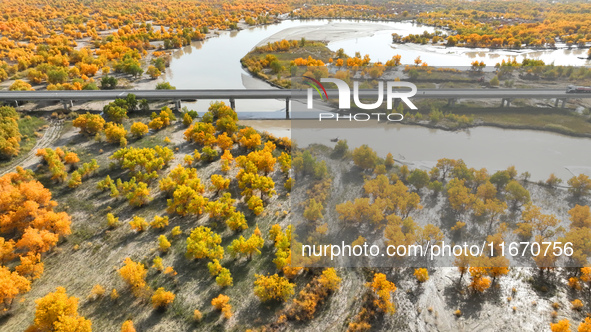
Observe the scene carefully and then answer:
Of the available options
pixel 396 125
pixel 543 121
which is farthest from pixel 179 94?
pixel 543 121

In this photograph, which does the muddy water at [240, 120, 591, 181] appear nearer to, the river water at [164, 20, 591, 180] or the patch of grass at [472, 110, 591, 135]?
the river water at [164, 20, 591, 180]

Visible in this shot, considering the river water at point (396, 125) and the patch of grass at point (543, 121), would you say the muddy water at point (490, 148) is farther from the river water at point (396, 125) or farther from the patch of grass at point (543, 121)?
the patch of grass at point (543, 121)

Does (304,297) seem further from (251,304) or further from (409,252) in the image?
(409,252)

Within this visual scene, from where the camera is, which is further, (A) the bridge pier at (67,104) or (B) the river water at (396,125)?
(A) the bridge pier at (67,104)

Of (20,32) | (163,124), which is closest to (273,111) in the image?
(163,124)

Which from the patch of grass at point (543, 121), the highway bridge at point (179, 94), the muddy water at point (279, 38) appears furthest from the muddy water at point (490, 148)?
the muddy water at point (279, 38)

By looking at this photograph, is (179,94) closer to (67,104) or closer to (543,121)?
(67,104)

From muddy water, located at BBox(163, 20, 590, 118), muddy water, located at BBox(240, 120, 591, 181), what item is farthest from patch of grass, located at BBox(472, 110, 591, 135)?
muddy water, located at BBox(163, 20, 590, 118)
